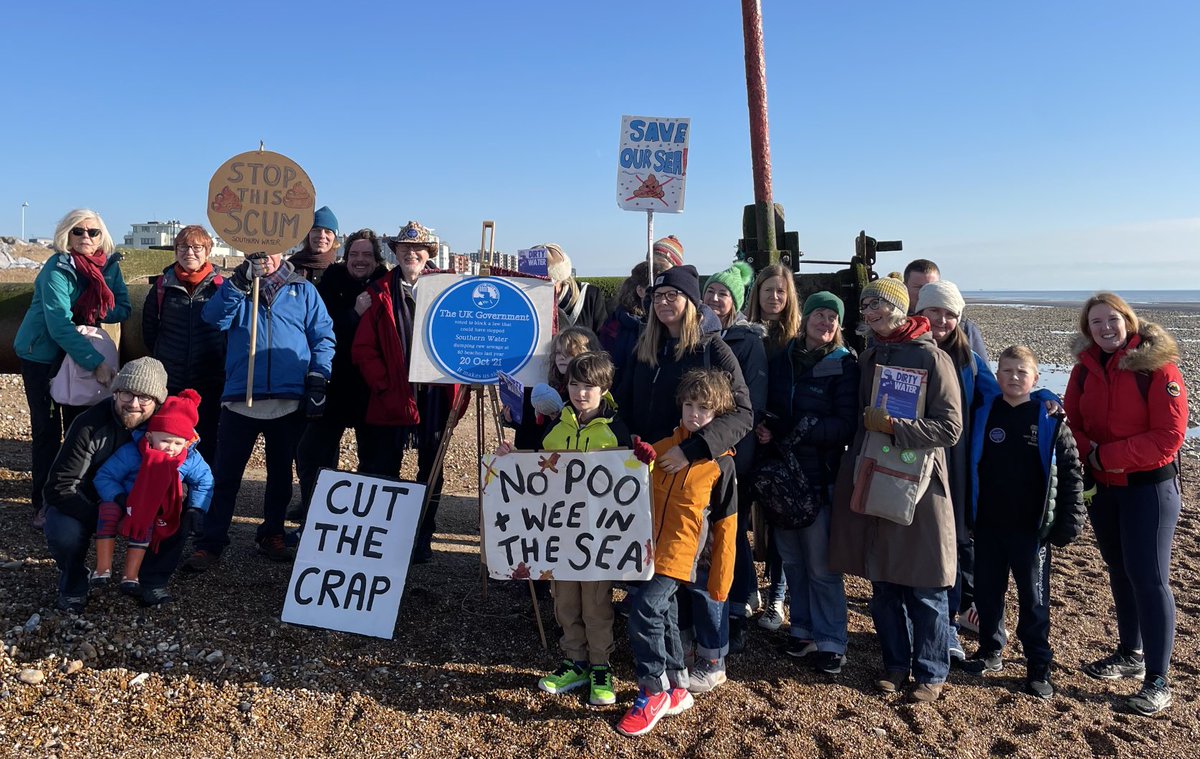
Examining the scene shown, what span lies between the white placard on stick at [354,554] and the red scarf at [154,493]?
2.21 feet

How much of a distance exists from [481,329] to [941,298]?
245 cm

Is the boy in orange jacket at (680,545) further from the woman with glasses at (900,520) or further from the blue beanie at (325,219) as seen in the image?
the blue beanie at (325,219)

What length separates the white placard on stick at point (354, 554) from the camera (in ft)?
14.2

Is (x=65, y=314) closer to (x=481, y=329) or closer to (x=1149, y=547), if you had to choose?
(x=481, y=329)

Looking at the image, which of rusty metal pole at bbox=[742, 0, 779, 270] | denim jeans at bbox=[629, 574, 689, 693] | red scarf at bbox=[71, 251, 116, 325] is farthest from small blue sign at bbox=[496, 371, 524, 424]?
rusty metal pole at bbox=[742, 0, 779, 270]

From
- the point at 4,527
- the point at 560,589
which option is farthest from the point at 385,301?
the point at 4,527

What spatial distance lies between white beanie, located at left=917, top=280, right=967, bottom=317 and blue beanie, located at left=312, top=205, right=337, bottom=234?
3931mm

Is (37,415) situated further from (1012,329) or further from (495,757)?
(1012,329)

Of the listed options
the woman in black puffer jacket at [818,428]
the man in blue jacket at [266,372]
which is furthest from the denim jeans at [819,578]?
the man in blue jacket at [266,372]

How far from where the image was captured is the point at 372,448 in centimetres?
533

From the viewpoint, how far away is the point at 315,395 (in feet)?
16.0

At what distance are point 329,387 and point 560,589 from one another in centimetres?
228

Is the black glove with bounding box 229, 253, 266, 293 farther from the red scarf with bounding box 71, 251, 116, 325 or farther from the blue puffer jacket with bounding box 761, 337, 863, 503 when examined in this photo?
the blue puffer jacket with bounding box 761, 337, 863, 503

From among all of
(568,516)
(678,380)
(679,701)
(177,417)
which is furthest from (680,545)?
(177,417)
